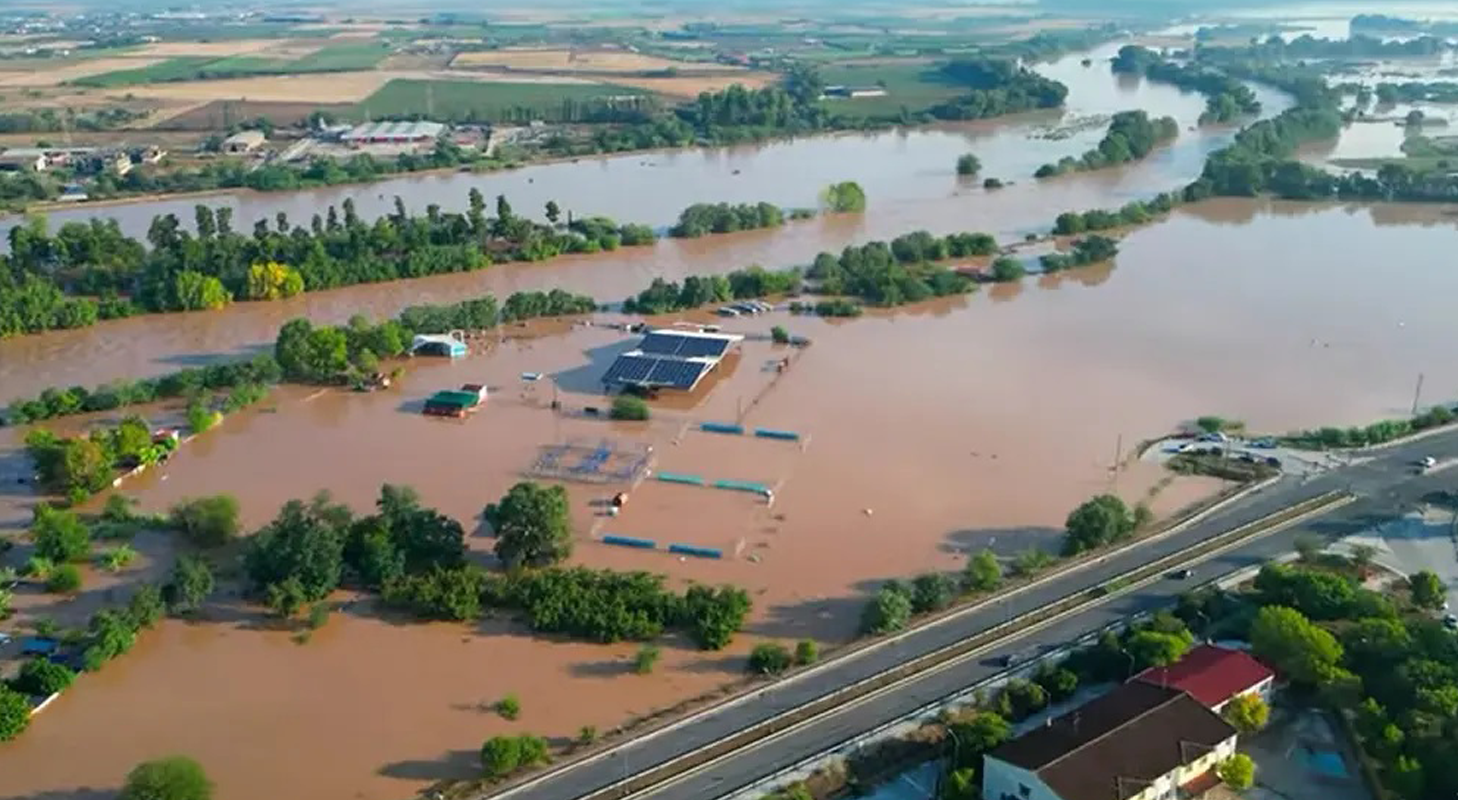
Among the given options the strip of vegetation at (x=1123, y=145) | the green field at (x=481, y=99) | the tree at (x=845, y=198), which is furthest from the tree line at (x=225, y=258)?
the green field at (x=481, y=99)

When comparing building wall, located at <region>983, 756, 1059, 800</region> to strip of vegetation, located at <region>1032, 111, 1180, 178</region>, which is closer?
building wall, located at <region>983, 756, 1059, 800</region>

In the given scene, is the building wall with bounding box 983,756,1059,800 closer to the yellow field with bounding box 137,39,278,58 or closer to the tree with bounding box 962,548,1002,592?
the tree with bounding box 962,548,1002,592

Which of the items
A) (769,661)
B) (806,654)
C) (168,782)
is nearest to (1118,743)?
(806,654)

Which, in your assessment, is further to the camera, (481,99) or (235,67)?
(235,67)

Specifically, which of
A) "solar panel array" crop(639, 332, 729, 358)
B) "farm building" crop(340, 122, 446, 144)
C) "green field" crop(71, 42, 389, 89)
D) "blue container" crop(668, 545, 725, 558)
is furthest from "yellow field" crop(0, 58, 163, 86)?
"blue container" crop(668, 545, 725, 558)

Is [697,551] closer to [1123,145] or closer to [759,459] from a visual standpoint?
[759,459]

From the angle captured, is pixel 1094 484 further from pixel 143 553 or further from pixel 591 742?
pixel 143 553
